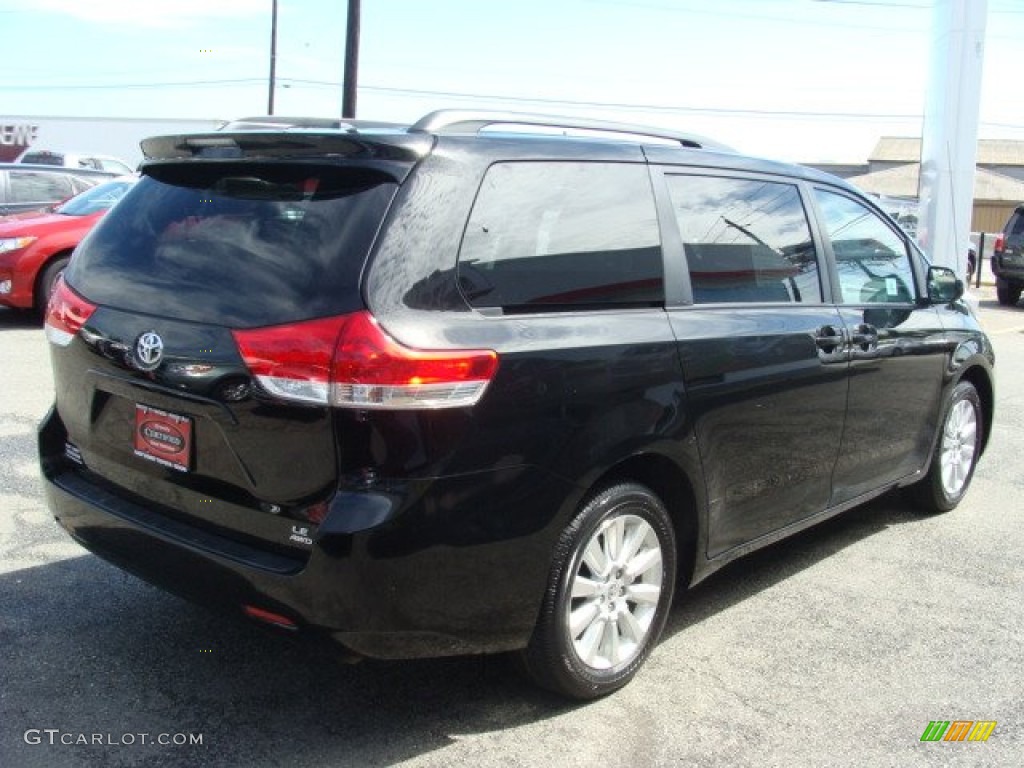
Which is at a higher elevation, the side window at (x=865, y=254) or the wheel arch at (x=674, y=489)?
the side window at (x=865, y=254)

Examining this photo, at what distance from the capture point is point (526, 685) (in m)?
3.43

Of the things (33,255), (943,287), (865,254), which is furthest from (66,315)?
(33,255)

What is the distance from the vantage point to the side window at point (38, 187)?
12588 mm

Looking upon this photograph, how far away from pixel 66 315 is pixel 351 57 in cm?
1773

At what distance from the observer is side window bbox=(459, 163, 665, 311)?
295cm

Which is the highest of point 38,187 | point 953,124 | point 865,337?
point 953,124

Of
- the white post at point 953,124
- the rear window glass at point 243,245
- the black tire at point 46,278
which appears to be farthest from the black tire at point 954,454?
the white post at point 953,124

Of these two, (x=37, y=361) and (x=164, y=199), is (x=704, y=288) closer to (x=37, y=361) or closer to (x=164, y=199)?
(x=164, y=199)

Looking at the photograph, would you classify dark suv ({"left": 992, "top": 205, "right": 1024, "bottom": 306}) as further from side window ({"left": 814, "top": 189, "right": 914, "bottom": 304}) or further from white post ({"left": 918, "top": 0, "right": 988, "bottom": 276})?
side window ({"left": 814, "top": 189, "right": 914, "bottom": 304})

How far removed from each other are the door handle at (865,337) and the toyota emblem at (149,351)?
2.77 m

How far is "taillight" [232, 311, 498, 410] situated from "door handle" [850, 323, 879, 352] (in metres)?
2.19

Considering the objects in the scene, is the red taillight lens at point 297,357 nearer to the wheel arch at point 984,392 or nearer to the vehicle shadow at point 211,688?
the vehicle shadow at point 211,688

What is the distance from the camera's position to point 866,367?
4359mm

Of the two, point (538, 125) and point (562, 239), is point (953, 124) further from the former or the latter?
point (562, 239)
